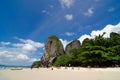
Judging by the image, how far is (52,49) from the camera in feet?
242

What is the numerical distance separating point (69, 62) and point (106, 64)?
12.8m

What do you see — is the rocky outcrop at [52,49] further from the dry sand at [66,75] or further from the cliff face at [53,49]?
the dry sand at [66,75]

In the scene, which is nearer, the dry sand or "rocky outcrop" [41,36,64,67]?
the dry sand

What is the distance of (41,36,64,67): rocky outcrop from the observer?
69.6m

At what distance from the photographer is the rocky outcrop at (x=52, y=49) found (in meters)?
69.6

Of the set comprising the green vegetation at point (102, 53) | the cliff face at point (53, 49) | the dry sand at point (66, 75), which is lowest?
the dry sand at point (66, 75)

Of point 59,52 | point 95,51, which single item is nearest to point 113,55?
point 95,51

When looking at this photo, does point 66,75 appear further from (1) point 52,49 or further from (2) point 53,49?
(1) point 52,49

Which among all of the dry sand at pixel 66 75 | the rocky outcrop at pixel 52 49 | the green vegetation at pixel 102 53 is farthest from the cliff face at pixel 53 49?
the dry sand at pixel 66 75

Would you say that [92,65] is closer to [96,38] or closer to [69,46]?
[96,38]

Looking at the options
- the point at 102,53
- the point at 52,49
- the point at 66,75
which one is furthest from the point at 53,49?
the point at 66,75

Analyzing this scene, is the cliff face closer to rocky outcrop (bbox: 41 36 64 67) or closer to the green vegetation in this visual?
rocky outcrop (bbox: 41 36 64 67)

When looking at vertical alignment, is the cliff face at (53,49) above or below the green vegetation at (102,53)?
above

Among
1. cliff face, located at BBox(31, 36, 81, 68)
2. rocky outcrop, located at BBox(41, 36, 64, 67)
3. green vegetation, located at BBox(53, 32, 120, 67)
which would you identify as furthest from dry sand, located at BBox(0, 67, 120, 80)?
rocky outcrop, located at BBox(41, 36, 64, 67)
